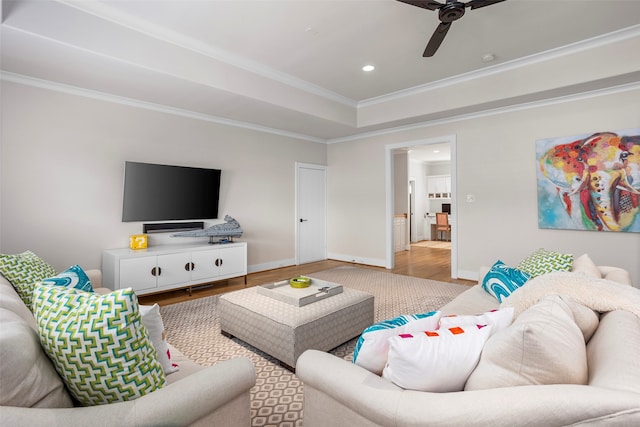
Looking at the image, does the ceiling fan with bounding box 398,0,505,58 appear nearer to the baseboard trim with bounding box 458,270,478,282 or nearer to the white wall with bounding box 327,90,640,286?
the white wall with bounding box 327,90,640,286

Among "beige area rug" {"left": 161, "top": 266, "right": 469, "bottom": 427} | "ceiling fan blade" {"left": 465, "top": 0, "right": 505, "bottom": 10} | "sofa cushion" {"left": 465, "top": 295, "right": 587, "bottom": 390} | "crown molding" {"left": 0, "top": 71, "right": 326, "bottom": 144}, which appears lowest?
"beige area rug" {"left": 161, "top": 266, "right": 469, "bottom": 427}

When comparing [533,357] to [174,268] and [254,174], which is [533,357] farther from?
[254,174]

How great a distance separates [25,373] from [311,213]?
5549 millimetres

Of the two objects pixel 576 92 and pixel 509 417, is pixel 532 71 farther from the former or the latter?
pixel 509 417

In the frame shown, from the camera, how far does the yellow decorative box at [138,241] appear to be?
3912 millimetres

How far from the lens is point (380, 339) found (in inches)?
45.9

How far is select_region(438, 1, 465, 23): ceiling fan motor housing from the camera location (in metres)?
2.37

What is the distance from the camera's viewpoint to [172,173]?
14.1ft

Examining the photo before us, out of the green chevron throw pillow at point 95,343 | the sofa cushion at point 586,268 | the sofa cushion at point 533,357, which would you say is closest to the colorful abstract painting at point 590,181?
the sofa cushion at point 586,268

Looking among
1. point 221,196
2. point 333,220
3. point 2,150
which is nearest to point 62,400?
point 2,150

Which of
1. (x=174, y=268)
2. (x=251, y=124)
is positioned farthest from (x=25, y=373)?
(x=251, y=124)

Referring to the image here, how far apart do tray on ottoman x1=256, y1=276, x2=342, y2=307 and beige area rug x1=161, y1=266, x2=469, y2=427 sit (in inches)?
17.2

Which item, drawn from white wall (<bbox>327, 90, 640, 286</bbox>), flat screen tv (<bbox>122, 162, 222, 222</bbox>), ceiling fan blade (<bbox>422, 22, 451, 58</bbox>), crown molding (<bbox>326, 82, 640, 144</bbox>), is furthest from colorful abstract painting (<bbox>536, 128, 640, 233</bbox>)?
flat screen tv (<bbox>122, 162, 222, 222</bbox>)

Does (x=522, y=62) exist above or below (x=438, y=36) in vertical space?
above
